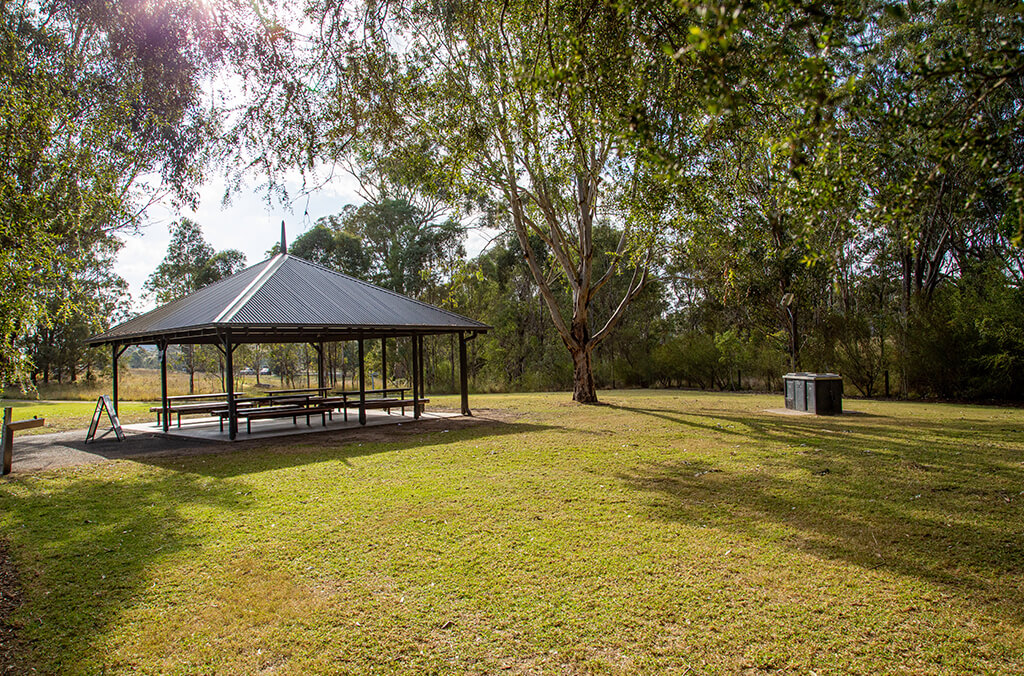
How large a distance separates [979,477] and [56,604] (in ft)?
27.8

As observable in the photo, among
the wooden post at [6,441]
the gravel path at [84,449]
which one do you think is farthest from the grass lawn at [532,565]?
the gravel path at [84,449]

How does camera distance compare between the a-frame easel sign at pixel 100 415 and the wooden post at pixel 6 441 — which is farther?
the a-frame easel sign at pixel 100 415

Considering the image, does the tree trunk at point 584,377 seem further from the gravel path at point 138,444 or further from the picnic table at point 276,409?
the picnic table at point 276,409

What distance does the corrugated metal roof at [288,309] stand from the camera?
10.7 meters

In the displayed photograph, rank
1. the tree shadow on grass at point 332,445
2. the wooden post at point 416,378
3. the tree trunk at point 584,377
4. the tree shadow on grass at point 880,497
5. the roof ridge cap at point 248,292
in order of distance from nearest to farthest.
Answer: the tree shadow on grass at point 880,497, the tree shadow on grass at point 332,445, the roof ridge cap at point 248,292, the wooden post at point 416,378, the tree trunk at point 584,377

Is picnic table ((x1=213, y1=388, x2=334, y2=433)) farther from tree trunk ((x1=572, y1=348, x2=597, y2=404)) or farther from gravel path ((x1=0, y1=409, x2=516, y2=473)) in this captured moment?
tree trunk ((x1=572, y1=348, x2=597, y2=404))

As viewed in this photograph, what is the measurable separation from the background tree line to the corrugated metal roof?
2178 millimetres

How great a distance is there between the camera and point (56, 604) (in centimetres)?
377

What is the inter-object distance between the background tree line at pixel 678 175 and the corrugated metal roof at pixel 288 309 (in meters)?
2.18

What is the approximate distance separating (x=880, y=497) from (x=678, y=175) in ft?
22.5

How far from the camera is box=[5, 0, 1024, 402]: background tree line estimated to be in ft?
15.4

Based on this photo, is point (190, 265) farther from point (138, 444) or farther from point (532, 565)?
point (532, 565)

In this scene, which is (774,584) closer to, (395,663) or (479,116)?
(395,663)

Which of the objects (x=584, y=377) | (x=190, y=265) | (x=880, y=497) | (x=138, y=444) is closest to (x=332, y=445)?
(x=138, y=444)
